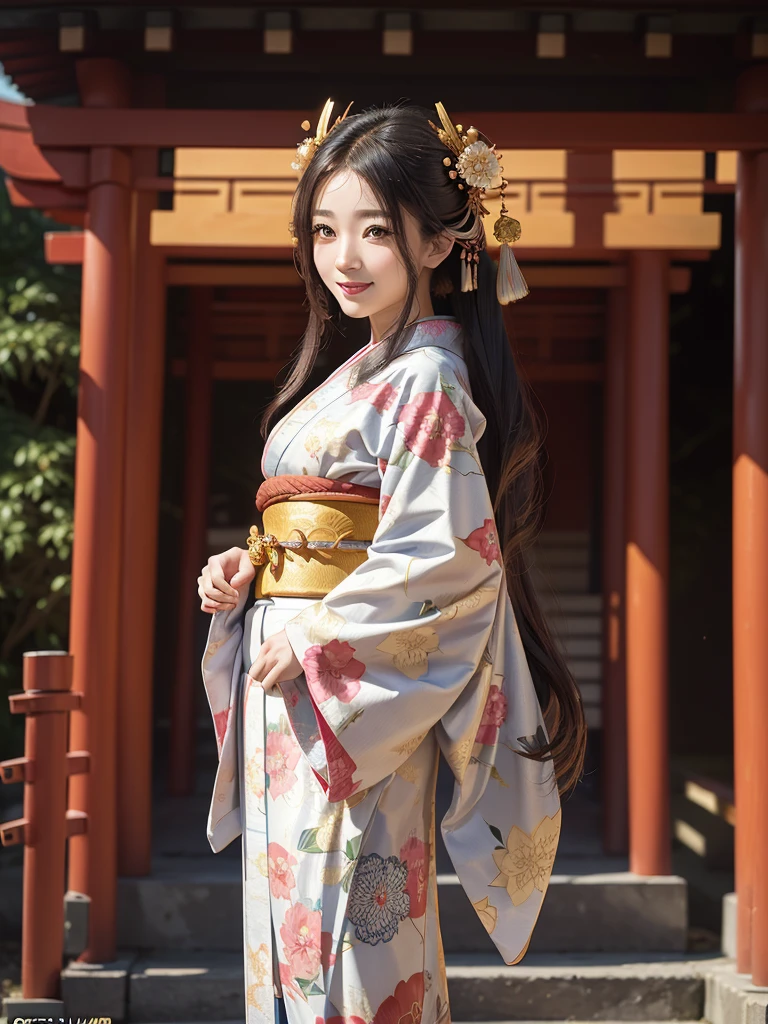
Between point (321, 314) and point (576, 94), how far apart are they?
3587 millimetres

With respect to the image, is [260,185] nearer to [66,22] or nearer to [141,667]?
[66,22]

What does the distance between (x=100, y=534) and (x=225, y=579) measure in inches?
73.9

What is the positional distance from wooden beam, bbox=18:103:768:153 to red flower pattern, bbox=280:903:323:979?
9.57ft

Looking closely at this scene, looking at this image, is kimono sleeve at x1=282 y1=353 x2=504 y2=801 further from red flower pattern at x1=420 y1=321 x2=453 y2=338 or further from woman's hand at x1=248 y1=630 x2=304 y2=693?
red flower pattern at x1=420 y1=321 x2=453 y2=338

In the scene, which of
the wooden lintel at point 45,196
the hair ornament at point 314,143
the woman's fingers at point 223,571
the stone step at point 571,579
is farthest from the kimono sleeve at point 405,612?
the stone step at point 571,579

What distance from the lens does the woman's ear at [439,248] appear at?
2.26 metres

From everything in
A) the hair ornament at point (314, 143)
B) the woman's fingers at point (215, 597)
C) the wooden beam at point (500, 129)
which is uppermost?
the wooden beam at point (500, 129)

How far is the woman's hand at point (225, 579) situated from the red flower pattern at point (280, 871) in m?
0.52

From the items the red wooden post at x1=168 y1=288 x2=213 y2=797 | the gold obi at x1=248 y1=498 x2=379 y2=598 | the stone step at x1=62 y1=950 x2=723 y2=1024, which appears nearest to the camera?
the gold obi at x1=248 y1=498 x2=379 y2=598

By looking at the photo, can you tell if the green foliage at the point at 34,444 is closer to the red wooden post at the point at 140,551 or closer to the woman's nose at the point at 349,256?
the red wooden post at the point at 140,551

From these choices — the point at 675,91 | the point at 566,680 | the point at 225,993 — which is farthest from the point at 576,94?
the point at 225,993

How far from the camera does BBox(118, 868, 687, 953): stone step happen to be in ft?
13.5

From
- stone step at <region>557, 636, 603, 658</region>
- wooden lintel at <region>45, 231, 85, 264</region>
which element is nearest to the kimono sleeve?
wooden lintel at <region>45, 231, 85, 264</region>

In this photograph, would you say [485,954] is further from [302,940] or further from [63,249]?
[63,249]
